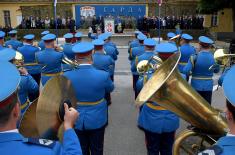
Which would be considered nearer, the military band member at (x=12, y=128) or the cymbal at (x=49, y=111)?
the military band member at (x=12, y=128)

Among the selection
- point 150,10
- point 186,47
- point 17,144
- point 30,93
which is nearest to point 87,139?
point 30,93

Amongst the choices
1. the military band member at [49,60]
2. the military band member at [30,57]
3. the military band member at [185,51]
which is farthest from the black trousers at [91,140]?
the military band member at [30,57]

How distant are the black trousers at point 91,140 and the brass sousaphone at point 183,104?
1.54 meters

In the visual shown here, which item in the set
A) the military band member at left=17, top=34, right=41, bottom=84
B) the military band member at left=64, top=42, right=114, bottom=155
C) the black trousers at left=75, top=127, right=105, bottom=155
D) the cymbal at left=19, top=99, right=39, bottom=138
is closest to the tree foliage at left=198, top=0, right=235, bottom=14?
the military band member at left=17, top=34, right=41, bottom=84

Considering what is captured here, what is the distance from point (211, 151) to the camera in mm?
1756

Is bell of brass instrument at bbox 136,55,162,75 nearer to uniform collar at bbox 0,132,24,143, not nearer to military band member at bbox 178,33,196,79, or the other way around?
uniform collar at bbox 0,132,24,143

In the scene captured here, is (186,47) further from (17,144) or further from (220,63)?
(17,144)

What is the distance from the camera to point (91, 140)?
13.8 ft

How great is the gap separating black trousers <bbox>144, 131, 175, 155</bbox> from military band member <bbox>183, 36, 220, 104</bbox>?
1866 mm

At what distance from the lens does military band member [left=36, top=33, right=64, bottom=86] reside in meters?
6.89

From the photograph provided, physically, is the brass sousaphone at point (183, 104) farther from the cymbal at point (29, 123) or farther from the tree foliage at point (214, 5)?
the tree foliage at point (214, 5)

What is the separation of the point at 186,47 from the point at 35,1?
30.5 metres

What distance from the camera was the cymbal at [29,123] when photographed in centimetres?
226

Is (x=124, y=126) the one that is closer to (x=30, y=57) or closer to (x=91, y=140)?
(x=91, y=140)
